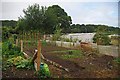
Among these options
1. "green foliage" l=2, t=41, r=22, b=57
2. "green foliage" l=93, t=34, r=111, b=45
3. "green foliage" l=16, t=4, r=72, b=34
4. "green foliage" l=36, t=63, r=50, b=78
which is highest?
"green foliage" l=16, t=4, r=72, b=34

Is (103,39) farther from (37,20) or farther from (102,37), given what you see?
(37,20)

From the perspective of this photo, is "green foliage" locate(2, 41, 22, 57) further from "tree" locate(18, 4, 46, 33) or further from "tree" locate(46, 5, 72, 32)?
"tree" locate(46, 5, 72, 32)

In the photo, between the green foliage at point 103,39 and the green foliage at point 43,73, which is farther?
the green foliage at point 103,39

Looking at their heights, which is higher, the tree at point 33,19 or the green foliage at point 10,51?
the tree at point 33,19

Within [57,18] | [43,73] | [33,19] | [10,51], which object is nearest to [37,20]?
[33,19]

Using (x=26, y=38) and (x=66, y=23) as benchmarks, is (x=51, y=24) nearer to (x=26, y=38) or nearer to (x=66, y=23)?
(x=66, y=23)

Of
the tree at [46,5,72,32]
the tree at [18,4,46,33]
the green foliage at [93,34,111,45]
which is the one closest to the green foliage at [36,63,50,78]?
the green foliage at [93,34,111,45]

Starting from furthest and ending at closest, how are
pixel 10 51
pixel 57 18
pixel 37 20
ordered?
1. pixel 57 18
2. pixel 37 20
3. pixel 10 51

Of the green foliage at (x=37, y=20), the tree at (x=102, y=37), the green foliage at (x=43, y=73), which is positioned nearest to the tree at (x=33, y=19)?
the green foliage at (x=37, y=20)

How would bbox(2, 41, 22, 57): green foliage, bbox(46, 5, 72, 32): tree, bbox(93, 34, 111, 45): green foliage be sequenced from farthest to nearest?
1. bbox(46, 5, 72, 32): tree
2. bbox(93, 34, 111, 45): green foliage
3. bbox(2, 41, 22, 57): green foliage

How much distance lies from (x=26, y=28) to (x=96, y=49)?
45.3 feet

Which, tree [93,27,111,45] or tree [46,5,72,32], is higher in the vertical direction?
tree [46,5,72,32]

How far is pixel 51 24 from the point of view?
22.1 metres

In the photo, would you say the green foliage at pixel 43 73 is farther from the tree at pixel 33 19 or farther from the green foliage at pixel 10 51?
the tree at pixel 33 19
